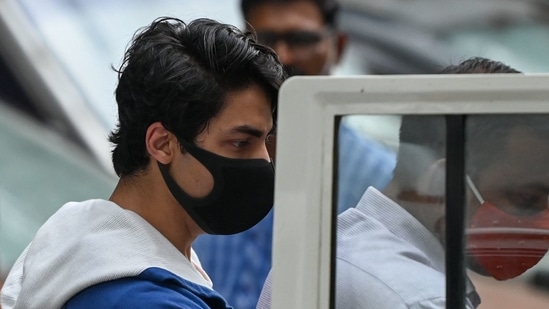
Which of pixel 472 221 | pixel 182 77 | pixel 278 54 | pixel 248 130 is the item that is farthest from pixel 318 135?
pixel 278 54

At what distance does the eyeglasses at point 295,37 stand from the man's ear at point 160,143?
1649 millimetres

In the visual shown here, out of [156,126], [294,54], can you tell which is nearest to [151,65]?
[156,126]

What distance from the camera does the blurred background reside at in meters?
6.78

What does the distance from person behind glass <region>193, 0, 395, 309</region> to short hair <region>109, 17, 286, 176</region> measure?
281mm

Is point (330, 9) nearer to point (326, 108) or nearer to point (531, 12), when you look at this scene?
point (326, 108)

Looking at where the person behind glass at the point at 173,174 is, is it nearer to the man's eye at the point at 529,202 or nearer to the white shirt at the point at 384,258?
the white shirt at the point at 384,258

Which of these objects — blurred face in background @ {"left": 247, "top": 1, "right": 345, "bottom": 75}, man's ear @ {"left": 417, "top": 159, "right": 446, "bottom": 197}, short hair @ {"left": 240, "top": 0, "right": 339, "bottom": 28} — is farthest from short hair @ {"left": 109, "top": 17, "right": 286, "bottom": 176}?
short hair @ {"left": 240, "top": 0, "right": 339, "bottom": 28}

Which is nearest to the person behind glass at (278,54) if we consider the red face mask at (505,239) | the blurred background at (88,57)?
the red face mask at (505,239)

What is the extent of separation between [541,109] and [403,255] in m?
0.30

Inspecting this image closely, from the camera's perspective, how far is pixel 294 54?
3754 mm

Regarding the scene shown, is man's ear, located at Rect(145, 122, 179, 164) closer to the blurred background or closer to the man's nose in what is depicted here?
the man's nose

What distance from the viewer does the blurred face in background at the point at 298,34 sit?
12.3 feet

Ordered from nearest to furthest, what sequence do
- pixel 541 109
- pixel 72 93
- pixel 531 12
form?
1. pixel 541 109
2. pixel 72 93
3. pixel 531 12

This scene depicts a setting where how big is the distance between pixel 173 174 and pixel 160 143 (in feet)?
0.21
